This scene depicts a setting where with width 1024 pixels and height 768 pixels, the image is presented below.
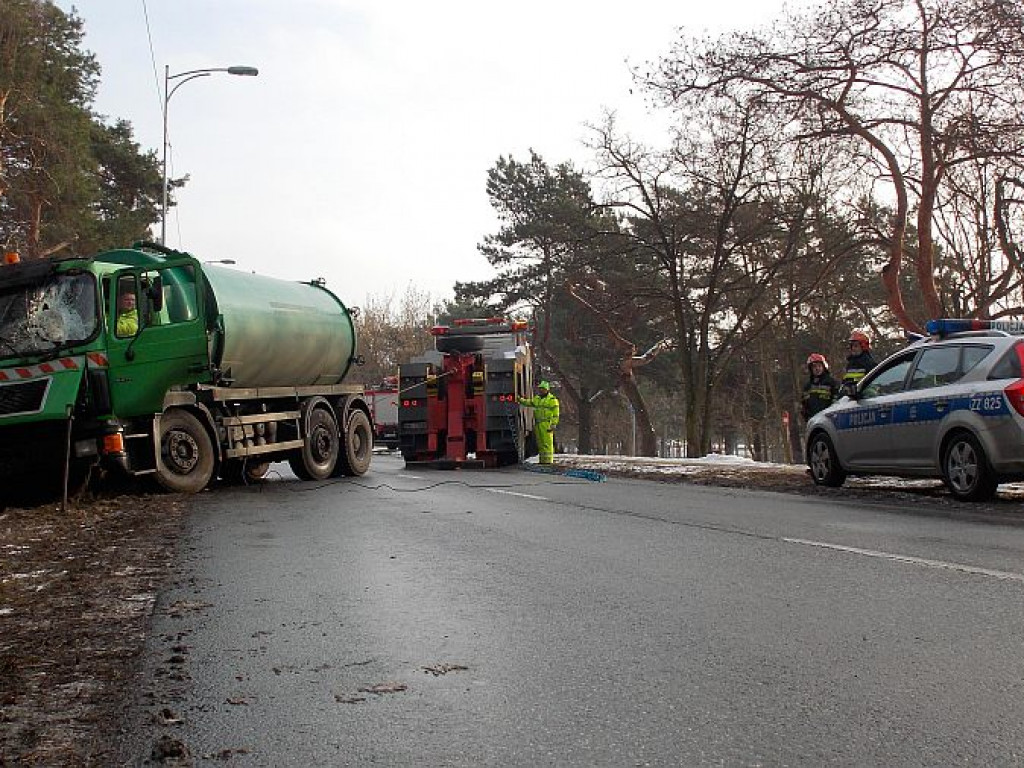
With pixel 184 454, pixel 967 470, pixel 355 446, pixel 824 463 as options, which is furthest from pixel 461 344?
pixel 967 470

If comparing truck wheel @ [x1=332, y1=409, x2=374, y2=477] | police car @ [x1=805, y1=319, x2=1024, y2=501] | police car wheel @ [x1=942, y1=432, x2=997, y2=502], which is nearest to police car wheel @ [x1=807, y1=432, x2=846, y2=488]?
police car @ [x1=805, y1=319, x2=1024, y2=501]

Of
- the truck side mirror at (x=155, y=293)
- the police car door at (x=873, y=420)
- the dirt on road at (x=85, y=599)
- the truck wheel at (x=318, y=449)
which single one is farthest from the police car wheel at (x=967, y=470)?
the truck wheel at (x=318, y=449)

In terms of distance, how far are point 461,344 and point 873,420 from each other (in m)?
13.4

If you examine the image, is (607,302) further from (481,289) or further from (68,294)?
(68,294)

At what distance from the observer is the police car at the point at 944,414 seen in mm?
10695

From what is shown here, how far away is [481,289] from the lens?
1997 inches

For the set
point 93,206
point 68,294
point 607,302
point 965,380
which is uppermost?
point 93,206

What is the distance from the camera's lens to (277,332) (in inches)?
643

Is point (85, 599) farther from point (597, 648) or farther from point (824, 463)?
point (824, 463)

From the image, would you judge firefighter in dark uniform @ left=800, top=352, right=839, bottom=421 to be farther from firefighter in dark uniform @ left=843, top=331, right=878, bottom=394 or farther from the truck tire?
the truck tire

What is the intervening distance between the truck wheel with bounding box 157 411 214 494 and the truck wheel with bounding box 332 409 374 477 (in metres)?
4.08

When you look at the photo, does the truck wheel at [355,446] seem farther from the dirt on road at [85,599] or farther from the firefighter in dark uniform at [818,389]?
the firefighter in dark uniform at [818,389]

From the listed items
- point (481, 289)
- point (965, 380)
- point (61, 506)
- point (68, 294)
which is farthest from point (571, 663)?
point (481, 289)

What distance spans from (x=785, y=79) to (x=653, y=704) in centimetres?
1998
